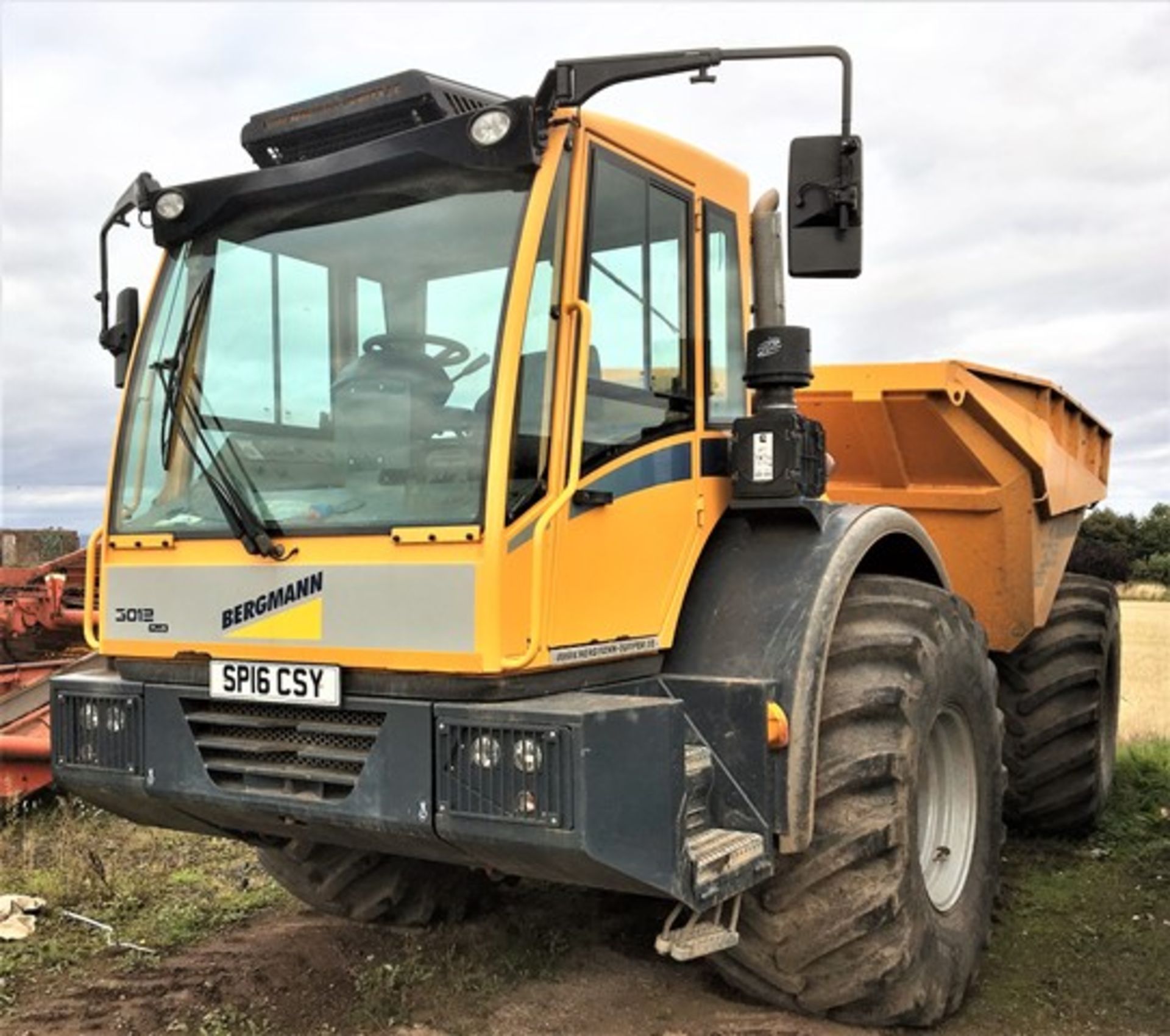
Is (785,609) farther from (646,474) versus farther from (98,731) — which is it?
(98,731)

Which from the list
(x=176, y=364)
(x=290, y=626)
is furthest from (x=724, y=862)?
(x=176, y=364)

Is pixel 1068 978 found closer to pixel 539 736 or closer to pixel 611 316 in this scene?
pixel 539 736

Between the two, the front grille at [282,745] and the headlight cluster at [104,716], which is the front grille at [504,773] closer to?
the front grille at [282,745]

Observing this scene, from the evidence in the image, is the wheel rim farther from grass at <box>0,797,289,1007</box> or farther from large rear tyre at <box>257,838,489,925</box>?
grass at <box>0,797,289,1007</box>

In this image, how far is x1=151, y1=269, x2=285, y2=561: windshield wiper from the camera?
139 inches

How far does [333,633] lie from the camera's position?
134 inches

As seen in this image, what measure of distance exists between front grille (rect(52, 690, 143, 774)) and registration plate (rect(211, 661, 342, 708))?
0.41 meters

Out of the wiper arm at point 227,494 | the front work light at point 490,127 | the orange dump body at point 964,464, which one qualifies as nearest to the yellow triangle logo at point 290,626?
the wiper arm at point 227,494

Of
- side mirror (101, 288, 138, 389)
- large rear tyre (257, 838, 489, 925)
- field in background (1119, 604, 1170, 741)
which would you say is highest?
side mirror (101, 288, 138, 389)

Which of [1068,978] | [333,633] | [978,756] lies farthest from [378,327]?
[1068,978]

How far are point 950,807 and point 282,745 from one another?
96.5 inches

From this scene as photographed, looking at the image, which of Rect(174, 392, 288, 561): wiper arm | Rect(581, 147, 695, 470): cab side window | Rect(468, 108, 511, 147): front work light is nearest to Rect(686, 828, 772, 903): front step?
Rect(581, 147, 695, 470): cab side window

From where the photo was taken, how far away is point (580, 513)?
11.1 feet

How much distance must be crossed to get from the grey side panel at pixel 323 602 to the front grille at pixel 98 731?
0.22m
